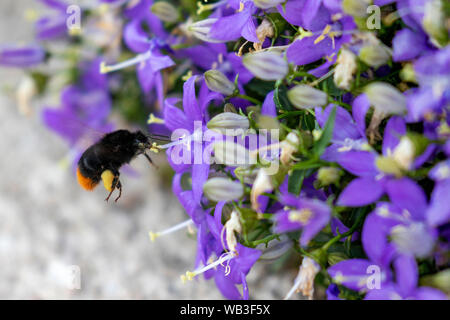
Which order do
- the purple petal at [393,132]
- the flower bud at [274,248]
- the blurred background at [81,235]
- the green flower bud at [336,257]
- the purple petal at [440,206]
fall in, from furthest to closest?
the blurred background at [81,235], the flower bud at [274,248], the green flower bud at [336,257], the purple petal at [393,132], the purple petal at [440,206]

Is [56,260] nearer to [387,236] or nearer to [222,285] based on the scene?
[222,285]

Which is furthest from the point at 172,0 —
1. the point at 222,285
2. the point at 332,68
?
the point at 222,285

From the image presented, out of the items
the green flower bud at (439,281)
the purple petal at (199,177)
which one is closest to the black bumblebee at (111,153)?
the purple petal at (199,177)

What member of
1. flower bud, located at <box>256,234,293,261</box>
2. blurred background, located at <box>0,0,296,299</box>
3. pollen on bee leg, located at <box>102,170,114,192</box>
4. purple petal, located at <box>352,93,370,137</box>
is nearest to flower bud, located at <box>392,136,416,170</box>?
purple petal, located at <box>352,93,370,137</box>

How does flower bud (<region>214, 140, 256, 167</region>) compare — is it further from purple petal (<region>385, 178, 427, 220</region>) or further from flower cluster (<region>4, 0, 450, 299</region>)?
purple petal (<region>385, 178, 427, 220</region>)

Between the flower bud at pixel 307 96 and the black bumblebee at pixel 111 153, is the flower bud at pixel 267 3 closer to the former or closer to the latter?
the flower bud at pixel 307 96

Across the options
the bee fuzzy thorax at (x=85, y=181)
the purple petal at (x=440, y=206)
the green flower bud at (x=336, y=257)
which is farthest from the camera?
the bee fuzzy thorax at (x=85, y=181)
